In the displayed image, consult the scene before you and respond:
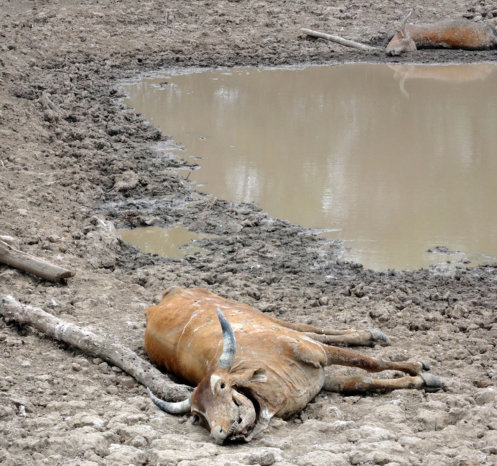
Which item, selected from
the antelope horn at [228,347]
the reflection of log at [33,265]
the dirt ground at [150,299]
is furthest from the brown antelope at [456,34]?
the antelope horn at [228,347]

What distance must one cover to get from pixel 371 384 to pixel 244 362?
96 centimetres

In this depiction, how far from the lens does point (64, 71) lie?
18.2m

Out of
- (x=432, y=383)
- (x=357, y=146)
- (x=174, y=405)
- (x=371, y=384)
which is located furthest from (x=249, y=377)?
(x=357, y=146)

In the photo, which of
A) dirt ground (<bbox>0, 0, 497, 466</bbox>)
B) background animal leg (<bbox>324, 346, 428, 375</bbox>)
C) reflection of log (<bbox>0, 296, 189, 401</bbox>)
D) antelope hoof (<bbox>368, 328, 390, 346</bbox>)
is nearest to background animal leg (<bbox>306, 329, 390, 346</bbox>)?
antelope hoof (<bbox>368, 328, 390, 346</bbox>)

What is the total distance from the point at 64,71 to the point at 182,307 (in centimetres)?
1308

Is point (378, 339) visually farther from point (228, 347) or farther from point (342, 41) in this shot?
point (342, 41)

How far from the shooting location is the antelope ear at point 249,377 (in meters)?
4.91

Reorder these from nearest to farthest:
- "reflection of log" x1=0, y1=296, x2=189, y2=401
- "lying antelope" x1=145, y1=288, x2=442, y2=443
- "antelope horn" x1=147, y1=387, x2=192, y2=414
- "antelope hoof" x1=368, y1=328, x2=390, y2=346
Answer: "lying antelope" x1=145, y1=288, x2=442, y2=443
"antelope horn" x1=147, y1=387, x2=192, y2=414
"reflection of log" x1=0, y1=296, x2=189, y2=401
"antelope hoof" x1=368, y1=328, x2=390, y2=346

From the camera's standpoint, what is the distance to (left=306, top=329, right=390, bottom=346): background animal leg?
6.44 metres

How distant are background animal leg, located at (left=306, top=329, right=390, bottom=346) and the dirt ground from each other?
119mm

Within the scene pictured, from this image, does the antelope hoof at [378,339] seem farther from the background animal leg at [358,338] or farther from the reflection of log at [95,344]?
the reflection of log at [95,344]

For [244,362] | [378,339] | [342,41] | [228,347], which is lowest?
[378,339]

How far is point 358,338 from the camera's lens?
256 inches

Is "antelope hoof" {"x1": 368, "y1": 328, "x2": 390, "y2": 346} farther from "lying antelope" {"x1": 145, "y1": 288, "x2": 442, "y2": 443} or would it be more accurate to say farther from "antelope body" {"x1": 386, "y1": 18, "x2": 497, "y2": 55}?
"antelope body" {"x1": 386, "y1": 18, "x2": 497, "y2": 55}
